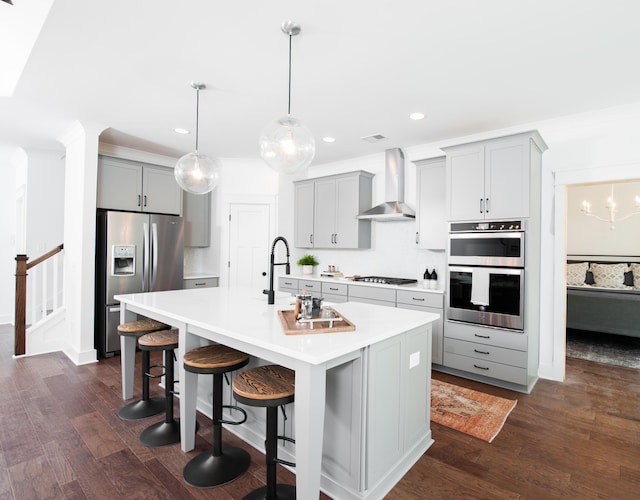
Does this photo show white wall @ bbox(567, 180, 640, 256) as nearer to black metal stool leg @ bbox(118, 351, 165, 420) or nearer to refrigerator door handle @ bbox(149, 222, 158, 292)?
refrigerator door handle @ bbox(149, 222, 158, 292)

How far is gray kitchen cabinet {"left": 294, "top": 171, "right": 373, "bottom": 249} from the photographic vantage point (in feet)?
16.2

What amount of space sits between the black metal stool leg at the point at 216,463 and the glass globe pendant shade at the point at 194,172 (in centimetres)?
166

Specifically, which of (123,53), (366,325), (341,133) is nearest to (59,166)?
(123,53)

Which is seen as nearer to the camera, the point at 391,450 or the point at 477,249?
the point at 391,450

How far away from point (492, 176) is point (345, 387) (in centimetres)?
269

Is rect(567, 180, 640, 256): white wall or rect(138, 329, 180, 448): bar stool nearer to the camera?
rect(138, 329, 180, 448): bar stool

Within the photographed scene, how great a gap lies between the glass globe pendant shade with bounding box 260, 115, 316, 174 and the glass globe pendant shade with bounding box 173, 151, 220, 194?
0.99 m

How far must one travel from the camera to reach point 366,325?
2.04 m

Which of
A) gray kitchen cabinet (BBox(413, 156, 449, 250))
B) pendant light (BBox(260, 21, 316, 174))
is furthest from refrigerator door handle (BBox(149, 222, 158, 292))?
gray kitchen cabinet (BBox(413, 156, 449, 250))

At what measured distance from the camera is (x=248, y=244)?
5.68m

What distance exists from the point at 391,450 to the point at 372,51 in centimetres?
254

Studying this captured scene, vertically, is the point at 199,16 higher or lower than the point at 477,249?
higher

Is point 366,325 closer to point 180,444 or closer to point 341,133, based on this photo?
point 180,444

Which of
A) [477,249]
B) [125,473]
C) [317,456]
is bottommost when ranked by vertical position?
[125,473]
